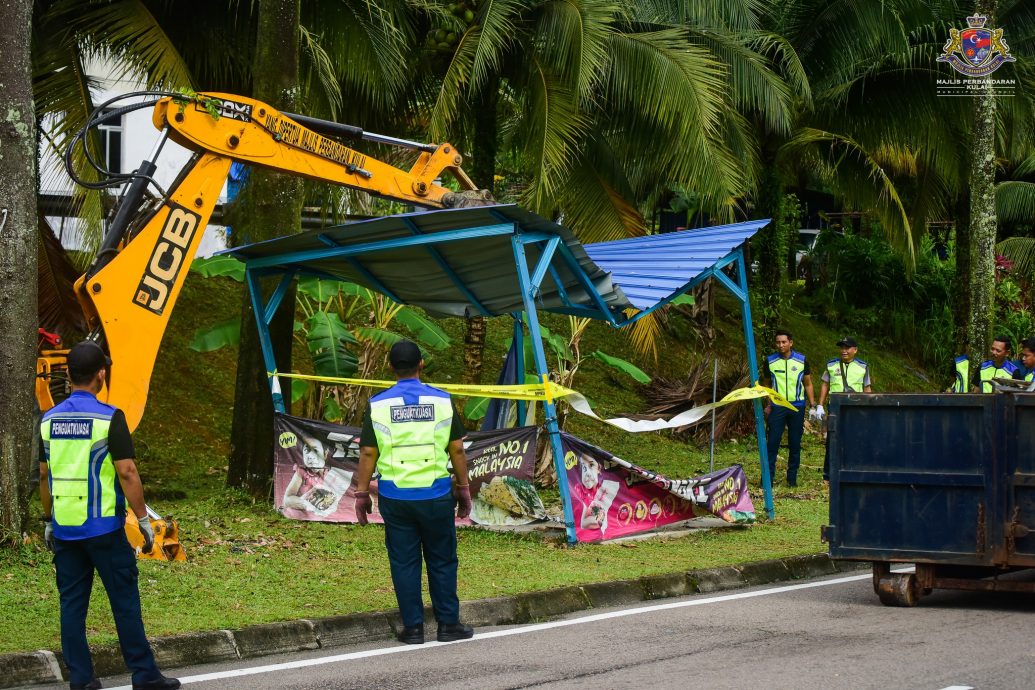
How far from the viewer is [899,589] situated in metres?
9.09

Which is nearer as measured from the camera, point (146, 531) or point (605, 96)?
point (146, 531)

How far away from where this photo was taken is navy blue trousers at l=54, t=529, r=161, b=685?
253 inches

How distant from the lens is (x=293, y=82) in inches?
508

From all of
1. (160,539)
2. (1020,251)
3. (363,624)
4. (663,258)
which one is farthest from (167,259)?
(1020,251)


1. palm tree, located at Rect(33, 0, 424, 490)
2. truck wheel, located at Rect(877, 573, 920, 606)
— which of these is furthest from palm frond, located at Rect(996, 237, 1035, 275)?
truck wheel, located at Rect(877, 573, 920, 606)

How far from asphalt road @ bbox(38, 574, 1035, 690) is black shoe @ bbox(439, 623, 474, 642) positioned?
0.08 m

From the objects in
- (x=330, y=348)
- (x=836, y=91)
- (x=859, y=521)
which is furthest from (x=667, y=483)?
(x=836, y=91)

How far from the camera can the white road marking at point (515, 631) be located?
698 cm

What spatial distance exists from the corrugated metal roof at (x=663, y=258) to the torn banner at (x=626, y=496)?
159cm

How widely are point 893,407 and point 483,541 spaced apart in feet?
12.6

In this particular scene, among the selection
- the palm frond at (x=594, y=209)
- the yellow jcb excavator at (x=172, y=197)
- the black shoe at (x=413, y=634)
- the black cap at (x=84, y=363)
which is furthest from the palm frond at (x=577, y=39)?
the black cap at (x=84, y=363)

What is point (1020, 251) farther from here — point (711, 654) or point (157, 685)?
point (157, 685)

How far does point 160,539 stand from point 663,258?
616cm

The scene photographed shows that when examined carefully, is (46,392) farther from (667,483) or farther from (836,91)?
(836,91)
